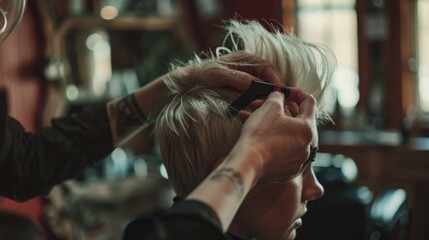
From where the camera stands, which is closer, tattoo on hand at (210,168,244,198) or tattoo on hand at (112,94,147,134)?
tattoo on hand at (210,168,244,198)

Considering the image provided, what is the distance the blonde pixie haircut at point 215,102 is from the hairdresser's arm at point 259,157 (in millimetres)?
271

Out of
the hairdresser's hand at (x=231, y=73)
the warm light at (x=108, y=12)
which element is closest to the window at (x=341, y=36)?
the warm light at (x=108, y=12)

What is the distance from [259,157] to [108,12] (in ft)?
10.7

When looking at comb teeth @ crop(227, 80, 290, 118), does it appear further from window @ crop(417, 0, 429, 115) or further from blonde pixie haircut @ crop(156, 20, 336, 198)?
window @ crop(417, 0, 429, 115)

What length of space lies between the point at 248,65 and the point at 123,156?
299cm

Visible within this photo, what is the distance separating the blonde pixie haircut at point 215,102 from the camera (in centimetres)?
129

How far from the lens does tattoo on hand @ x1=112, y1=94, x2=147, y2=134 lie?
1.60m

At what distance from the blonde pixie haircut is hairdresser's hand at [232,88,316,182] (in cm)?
26

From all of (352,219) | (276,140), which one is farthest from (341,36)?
(276,140)

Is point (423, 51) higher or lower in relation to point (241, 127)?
lower

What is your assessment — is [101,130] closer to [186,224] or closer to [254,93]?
[254,93]

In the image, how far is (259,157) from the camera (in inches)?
36.3

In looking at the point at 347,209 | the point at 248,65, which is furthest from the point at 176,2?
the point at 248,65

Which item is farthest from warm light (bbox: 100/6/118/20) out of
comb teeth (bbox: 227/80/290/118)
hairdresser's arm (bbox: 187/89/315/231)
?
hairdresser's arm (bbox: 187/89/315/231)
